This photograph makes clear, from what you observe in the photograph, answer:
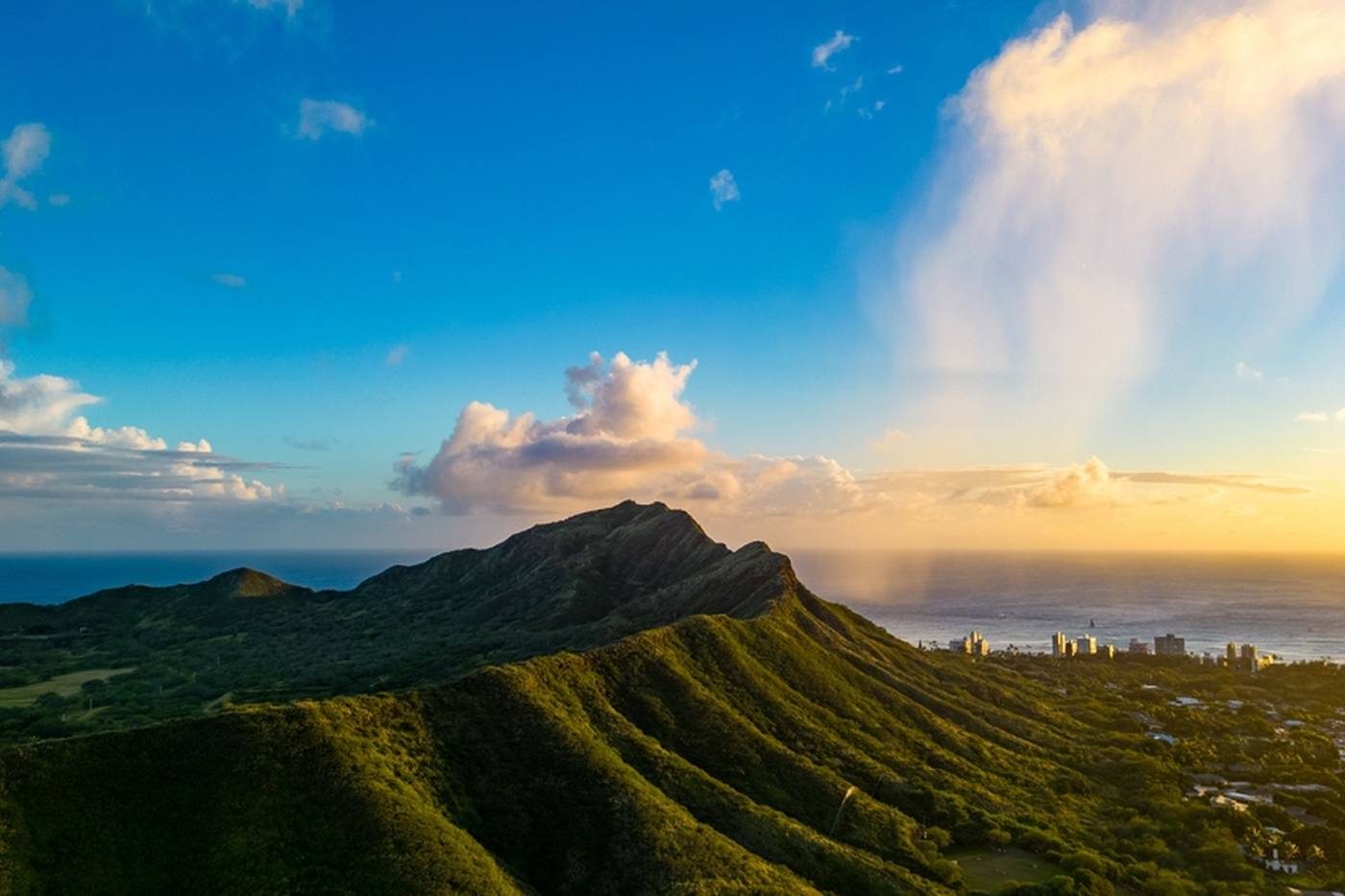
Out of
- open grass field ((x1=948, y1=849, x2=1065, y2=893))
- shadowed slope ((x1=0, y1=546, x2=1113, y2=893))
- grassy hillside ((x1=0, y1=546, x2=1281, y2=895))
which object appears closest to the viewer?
shadowed slope ((x1=0, y1=546, x2=1113, y2=893))

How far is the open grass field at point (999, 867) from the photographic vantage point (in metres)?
76.6

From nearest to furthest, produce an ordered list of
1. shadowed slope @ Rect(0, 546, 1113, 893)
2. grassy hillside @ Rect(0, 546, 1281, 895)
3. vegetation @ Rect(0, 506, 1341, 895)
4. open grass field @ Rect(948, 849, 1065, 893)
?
shadowed slope @ Rect(0, 546, 1113, 893), grassy hillside @ Rect(0, 546, 1281, 895), vegetation @ Rect(0, 506, 1341, 895), open grass field @ Rect(948, 849, 1065, 893)

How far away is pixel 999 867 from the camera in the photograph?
80.4m

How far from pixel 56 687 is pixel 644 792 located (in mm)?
155647

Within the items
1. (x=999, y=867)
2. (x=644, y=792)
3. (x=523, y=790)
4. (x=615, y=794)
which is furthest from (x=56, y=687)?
(x=999, y=867)

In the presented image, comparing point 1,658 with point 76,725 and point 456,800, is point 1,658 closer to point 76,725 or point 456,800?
point 76,725

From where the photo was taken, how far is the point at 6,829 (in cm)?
5403

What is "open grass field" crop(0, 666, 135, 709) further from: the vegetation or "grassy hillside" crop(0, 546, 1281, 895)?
"grassy hillside" crop(0, 546, 1281, 895)

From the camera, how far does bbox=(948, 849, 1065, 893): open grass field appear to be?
7656 centimetres

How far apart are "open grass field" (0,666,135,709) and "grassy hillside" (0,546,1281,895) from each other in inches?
4395

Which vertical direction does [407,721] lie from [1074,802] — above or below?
above

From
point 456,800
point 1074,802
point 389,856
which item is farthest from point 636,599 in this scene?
point 389,856

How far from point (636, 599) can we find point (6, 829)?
13276 centimetres

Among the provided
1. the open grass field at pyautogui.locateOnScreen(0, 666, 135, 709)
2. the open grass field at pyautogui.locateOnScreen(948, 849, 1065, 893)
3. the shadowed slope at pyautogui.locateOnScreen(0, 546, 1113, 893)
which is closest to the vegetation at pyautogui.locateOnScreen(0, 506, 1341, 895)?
the shadowed slope at pyautogui.locateOnScreen(0, 546, 1113, 893)
